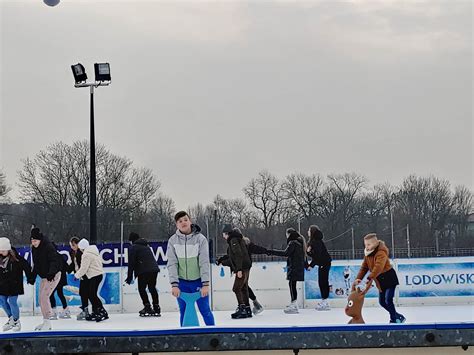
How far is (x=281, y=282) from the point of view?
12.0 meters

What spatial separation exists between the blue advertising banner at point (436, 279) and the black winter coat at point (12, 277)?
6460 millimetres

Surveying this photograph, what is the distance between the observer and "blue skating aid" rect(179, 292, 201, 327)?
613 cm

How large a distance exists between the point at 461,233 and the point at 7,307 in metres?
25.1

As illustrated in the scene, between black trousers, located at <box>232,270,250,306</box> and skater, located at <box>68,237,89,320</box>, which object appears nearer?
black trousers, located at <box>232,270,250,306</box>

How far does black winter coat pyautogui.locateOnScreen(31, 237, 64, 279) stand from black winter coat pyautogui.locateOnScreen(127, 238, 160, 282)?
200 cm

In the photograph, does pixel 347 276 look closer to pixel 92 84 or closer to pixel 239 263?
pixel 239 263

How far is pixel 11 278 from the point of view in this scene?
8.20 m

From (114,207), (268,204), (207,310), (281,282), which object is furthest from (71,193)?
(207,310)

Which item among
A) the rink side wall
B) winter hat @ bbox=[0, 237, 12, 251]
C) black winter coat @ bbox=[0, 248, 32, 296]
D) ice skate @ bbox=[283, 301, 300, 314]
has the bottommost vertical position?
ice skate @ bbox=[283, 301, 300, 314]

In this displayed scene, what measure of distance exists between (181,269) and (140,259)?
4402 mm

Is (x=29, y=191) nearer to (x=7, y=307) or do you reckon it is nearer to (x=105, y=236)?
(x=105, y=236)

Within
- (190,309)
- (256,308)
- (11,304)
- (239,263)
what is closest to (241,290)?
(239,263)

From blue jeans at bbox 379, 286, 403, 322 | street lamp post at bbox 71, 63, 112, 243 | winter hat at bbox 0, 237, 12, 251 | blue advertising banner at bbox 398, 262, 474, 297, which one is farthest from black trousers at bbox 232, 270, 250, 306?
street lamp post at bbox 71, 63, 112, 243

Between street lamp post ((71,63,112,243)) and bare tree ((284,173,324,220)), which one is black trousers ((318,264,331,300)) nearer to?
street lamp post ((71,63,112,243))
